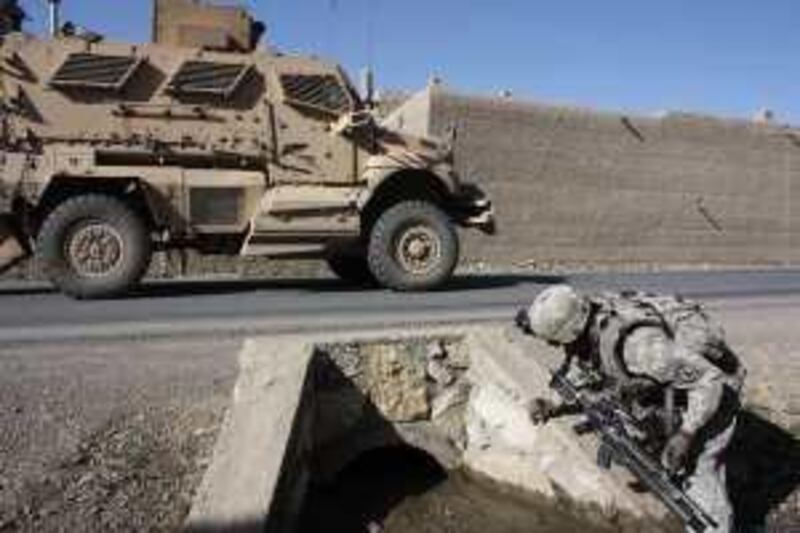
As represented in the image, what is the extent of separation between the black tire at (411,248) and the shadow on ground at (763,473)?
4.91 meters

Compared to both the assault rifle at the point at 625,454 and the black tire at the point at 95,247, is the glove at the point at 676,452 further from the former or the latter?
the black tire at the point at 95,247

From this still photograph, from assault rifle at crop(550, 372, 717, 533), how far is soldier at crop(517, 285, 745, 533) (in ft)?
0.21

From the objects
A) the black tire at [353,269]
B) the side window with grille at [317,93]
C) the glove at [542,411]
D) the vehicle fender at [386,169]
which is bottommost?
the glove at [542,411]

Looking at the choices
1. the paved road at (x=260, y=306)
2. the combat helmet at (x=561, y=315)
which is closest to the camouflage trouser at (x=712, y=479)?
the combat helmet at (x=561, y=315)

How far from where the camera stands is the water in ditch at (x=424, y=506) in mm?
6477

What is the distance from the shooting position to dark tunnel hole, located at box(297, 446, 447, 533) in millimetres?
6660

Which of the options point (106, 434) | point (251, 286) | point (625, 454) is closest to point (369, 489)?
point (106, 434)

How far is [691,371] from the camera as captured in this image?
557cm

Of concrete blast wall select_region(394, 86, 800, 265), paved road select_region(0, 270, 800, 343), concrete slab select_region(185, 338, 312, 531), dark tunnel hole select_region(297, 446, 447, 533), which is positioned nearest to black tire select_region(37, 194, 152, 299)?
paved road select_region(0, 270, 800, 343)

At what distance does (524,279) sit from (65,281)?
219 inches

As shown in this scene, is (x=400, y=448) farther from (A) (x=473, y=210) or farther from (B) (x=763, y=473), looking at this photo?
(A) (x=473, y=210)

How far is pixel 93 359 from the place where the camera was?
7.56m

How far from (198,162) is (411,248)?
2.07 metres

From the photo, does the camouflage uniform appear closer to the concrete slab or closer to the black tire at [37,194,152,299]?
the concrete slab
